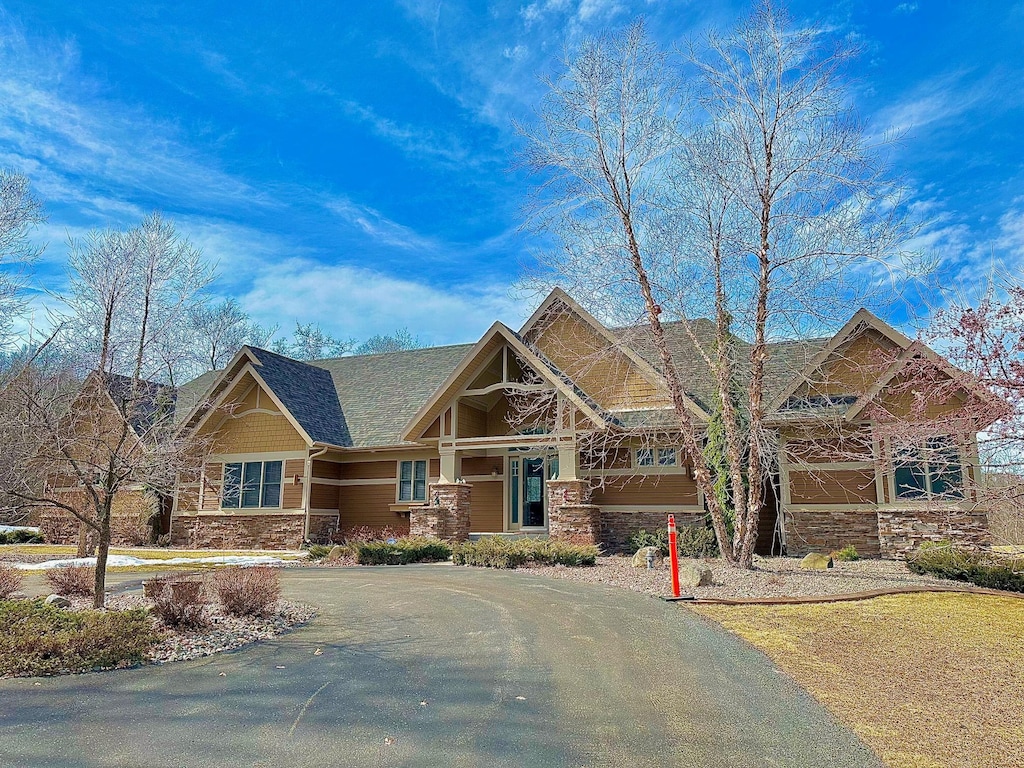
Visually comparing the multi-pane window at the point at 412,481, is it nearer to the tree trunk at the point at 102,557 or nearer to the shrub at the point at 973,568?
the tree trunk at the point at 102,557

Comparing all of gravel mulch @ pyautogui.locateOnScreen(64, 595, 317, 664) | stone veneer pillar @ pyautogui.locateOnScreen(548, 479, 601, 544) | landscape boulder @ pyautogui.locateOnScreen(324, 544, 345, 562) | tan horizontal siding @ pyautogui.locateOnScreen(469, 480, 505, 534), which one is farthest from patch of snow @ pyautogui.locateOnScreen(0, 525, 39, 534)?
stone veneer pillar @ pyautogui.locateOnScreen(548, 479, 601, 544)

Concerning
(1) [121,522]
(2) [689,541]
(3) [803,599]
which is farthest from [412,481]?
(3) [803,599]

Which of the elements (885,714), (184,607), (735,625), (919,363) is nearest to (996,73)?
(919,363)

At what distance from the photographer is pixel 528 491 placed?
73.5ft

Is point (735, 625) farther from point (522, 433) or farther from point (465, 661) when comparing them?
point (522, 433)

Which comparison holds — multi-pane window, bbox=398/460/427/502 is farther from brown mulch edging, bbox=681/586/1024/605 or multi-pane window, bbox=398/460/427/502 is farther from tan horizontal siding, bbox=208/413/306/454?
brown mulch edging, bbox=681/586/1024/605

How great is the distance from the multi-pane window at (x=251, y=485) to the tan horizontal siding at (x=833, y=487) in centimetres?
1606

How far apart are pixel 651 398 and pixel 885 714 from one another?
1499 cm

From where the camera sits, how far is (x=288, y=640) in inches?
325

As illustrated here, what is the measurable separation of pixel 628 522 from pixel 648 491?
42.3 inches

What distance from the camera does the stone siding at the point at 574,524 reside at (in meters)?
18.8

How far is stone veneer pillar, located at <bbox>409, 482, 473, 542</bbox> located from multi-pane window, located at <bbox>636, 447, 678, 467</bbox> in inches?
204

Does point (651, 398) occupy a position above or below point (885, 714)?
above

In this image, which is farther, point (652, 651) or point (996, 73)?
point (996, 73)
